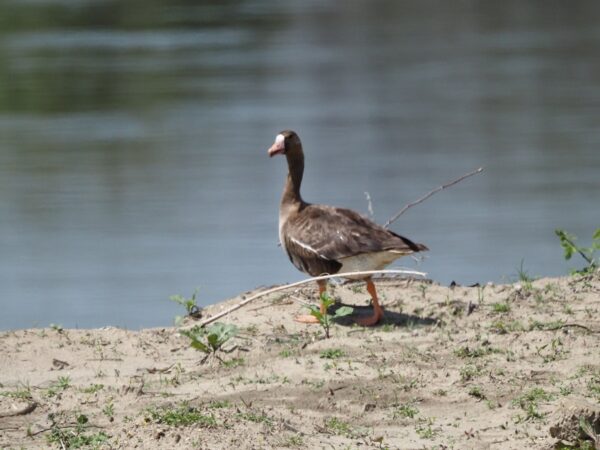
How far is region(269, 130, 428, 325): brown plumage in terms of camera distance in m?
7.41

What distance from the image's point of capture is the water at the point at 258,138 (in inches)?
420

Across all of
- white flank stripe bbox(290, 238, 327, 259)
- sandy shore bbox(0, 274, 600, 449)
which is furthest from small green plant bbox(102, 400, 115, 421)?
white flank stripe bbox(290, 238, 327, 259)

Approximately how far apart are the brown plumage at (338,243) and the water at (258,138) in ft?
5.36

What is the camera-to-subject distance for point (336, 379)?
A: 6062 mm

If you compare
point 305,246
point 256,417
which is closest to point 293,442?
point 256,417

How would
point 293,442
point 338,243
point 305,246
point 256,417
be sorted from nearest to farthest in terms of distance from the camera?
point 293,442 < point 256,417 < point 338,243 < point 305,246

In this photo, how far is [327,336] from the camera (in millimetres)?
6918

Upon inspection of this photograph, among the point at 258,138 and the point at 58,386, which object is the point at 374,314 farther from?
the point at 258,138

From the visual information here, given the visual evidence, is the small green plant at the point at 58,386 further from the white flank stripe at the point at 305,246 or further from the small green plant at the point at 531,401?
the small green plant at the point at 531,401

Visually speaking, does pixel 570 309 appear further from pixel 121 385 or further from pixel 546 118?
pixel 546 118

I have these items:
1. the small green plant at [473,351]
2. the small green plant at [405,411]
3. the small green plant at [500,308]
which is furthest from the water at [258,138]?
the small green plant at [405,411]

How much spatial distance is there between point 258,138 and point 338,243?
8289 millimetres

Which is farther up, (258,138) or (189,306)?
(258,138)

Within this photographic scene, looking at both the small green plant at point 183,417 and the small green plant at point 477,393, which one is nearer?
the small green plant at point 183,417
